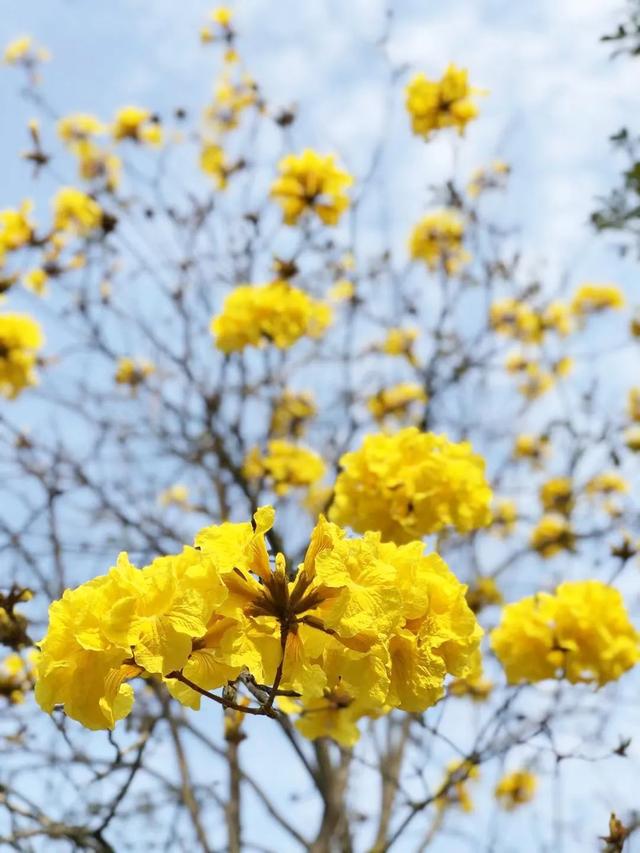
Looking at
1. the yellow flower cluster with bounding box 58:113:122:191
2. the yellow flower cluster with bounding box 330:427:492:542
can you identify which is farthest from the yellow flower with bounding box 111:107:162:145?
the yellow flower cluster with bounding box 330:427:492:542

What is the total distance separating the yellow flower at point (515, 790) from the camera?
6910 millimetres

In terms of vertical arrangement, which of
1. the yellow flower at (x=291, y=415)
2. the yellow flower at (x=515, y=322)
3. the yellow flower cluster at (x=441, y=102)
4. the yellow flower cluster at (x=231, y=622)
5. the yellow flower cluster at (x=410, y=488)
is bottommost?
the yellow flower cluster at (x=231, y=622)

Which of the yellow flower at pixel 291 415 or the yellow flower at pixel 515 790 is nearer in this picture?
the yellow flower at pixel 291 415

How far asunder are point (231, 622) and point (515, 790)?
626 centimetres

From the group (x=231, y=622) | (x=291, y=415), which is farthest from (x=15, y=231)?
(x=231, y=622)

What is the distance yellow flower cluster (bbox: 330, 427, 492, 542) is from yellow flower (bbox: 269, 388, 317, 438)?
9.16 ft

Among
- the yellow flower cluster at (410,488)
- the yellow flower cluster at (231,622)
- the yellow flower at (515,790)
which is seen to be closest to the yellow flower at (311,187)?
the yellow flower cluster at (410,488)

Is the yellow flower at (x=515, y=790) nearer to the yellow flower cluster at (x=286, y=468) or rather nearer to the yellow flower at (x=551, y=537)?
the yellow flower at (x=551, y=537)

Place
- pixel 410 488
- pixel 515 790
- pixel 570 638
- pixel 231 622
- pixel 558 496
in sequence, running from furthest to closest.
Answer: pixel 515 790 → pixel 558 496 → pixel 570 638 → pixel 410 488 → pixel 231 622

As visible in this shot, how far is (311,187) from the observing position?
474cm

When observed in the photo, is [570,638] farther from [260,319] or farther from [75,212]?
[75,212]

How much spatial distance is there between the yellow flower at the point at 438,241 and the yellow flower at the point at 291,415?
140 centimetres

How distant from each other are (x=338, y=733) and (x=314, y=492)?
11.9 feet

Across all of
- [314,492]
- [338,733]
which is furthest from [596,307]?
[338,733]
